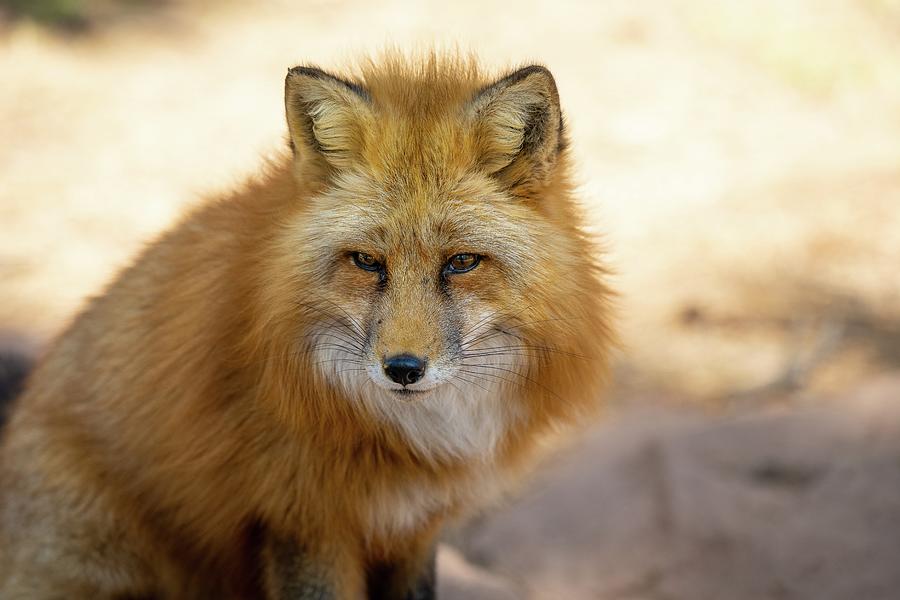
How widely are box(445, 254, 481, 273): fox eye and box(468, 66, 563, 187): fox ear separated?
32 centimetres

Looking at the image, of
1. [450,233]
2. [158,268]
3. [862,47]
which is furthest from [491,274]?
[862,47]

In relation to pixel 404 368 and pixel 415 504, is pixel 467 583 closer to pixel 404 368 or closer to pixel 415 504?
pixel 415 504

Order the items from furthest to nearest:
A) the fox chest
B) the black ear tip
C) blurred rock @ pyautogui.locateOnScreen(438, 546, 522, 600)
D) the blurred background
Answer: the blurred background < blurred rock @ pyautogui.locateOnScreen(438, 546, 522, 600) < the fox chest < the black ear tip

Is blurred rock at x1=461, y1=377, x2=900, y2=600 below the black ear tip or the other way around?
below

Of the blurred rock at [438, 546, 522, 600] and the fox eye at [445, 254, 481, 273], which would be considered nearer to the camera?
the fox eye at [445, 254, 481, 273]

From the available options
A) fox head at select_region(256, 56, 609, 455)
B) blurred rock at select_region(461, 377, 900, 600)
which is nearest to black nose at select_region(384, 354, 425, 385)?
fox head at select_region(256, 56, 609, 455)

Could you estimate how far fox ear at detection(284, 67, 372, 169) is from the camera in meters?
3.26

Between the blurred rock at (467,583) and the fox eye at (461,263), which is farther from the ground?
the fox eye at (461,263)

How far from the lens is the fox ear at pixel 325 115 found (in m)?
3.26

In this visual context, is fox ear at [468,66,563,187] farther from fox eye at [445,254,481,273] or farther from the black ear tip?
fox eye at [445,254,481,273]

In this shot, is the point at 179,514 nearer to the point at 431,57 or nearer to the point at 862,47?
the point at 431,57

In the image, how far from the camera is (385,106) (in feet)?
11.1

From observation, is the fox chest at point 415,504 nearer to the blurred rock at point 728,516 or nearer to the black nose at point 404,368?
the black nose at point 404,368

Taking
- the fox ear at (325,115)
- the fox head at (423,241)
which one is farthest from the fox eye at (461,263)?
the fox ear at (325,115)
